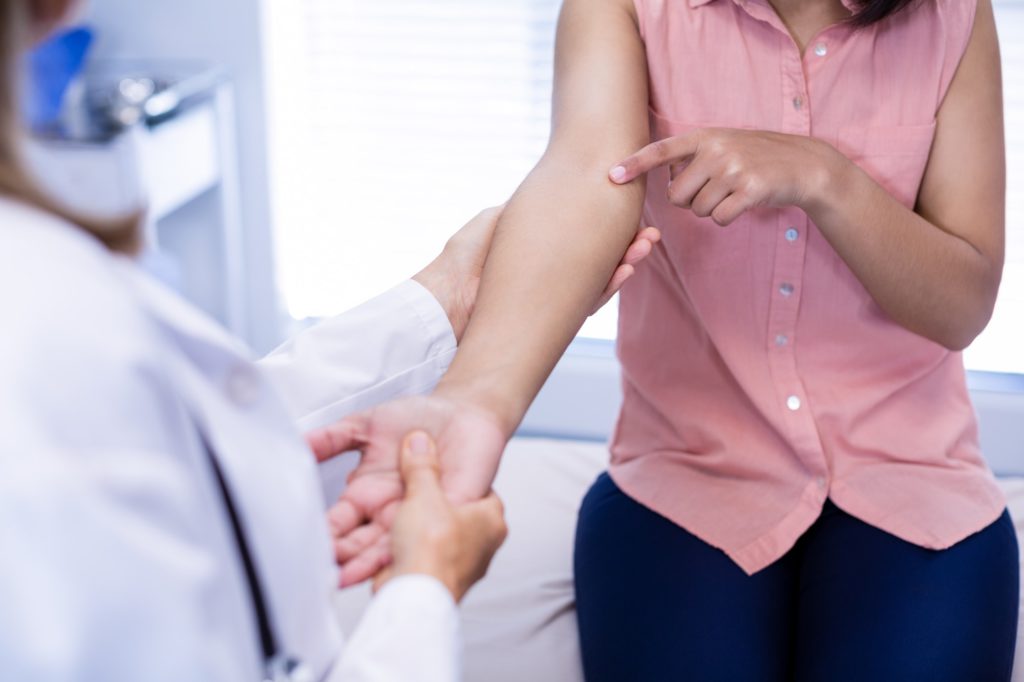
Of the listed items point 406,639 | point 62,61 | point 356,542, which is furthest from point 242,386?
point 62,61

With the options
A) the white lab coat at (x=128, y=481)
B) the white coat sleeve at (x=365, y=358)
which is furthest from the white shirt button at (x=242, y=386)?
the white coat sleeve at (x=365, y=358)

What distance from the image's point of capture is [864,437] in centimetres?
128

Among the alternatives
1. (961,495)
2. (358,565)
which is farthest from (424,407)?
(961,495)

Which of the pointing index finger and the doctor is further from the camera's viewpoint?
the pointing index finger

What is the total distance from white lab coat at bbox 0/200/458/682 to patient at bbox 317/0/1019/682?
52 centimetres

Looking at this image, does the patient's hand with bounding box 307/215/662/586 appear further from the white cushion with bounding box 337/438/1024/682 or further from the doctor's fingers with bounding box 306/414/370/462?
the white cushion with bounding box 337/438/1024/682

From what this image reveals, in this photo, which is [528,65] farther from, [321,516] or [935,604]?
[321,516]

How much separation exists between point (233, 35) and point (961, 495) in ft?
6.21

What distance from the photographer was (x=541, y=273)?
45.8 inches

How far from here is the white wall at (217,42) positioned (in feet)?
7.92

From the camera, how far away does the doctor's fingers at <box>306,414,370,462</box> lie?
95cm

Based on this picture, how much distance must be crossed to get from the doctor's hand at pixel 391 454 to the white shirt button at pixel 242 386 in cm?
31

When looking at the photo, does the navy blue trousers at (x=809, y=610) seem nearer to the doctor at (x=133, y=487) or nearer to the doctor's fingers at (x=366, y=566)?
the doctor's fingers at (x=366, y=566)

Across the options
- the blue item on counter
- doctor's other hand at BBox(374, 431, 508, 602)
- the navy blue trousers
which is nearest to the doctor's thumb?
doctor's other hand at BBox(374, 431, 508, 602)
